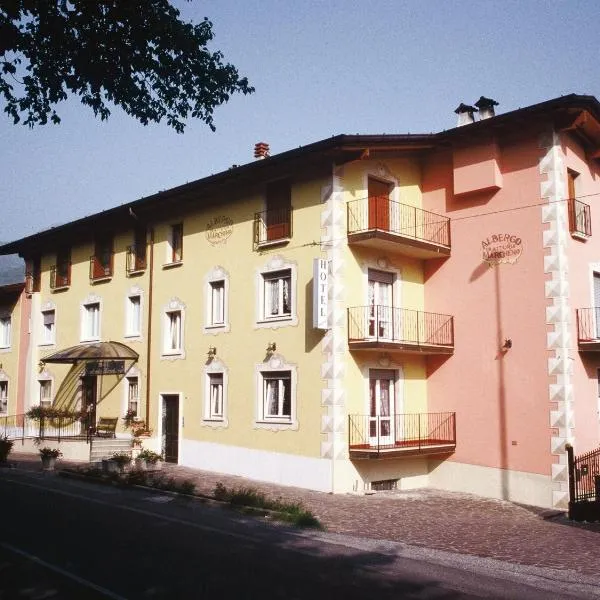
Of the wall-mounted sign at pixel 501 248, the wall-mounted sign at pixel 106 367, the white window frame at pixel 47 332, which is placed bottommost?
the wall-mounted sign at pixel 106 367

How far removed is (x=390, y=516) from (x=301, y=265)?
765 cm

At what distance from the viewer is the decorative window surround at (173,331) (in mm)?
23656

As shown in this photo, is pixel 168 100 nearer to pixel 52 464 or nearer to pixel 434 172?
pixel 434 172

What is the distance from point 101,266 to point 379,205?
13022 mm

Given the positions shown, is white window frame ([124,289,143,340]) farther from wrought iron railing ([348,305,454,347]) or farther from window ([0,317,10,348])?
wrought iron railing ([348,305,454,347])

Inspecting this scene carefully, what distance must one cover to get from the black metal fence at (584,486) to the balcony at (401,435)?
12.1 feet

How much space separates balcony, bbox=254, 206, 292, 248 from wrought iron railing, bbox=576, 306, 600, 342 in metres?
8.38

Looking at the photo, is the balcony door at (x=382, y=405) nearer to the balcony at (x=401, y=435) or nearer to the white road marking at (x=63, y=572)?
the balcony at (x=401, y=435)

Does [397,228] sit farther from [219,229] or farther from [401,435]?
[219,229]

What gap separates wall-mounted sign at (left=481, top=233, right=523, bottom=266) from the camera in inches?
743

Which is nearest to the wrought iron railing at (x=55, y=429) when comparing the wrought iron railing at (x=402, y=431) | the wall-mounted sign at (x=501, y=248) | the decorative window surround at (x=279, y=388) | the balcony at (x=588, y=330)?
the decorative window surround at (x=279, y=388)

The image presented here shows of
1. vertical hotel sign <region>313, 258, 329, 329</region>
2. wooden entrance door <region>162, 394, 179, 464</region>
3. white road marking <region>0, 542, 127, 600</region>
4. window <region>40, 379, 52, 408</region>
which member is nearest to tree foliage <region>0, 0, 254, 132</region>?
white road marking <region>0, 542, 127, 600</region>

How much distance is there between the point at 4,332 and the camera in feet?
107

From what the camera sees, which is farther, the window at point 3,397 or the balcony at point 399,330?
the window at point 3,397
